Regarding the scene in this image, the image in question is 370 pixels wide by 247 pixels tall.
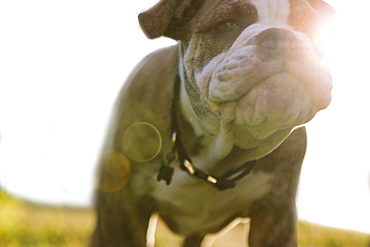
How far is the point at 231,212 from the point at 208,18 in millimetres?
1200

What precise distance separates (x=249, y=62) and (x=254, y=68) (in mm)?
35

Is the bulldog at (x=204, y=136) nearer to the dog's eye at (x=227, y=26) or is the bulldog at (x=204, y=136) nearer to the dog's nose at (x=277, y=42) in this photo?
the dog's eye at (x=227, y=26)

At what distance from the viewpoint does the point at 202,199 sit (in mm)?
3229

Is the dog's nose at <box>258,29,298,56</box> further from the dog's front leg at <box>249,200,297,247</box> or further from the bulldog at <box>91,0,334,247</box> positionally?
the dog's front leg at <box>249,200,297,247</box>

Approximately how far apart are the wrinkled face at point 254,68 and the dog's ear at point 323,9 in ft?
0.65

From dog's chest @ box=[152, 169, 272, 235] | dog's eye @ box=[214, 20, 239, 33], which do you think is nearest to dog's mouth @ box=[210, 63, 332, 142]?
dog's eye @ box=[214, 20, 239, 33]

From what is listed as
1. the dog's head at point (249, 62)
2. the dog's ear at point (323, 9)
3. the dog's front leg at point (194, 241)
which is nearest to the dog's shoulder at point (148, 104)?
the dog's head at point (249, 62)

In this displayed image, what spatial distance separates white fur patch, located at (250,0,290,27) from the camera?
9.01 feet

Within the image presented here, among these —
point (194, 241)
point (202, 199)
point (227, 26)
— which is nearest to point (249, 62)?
point (227, 26)

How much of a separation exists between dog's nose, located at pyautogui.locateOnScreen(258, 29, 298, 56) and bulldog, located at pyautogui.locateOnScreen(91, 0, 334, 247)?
0.12 m

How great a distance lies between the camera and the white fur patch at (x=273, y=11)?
2.75 meters

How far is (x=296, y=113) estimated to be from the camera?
2.54 metres

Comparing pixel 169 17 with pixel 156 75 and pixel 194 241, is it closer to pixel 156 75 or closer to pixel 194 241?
pixel 156 75

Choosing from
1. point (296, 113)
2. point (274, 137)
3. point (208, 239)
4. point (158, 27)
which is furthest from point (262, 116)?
point (208, 239)
